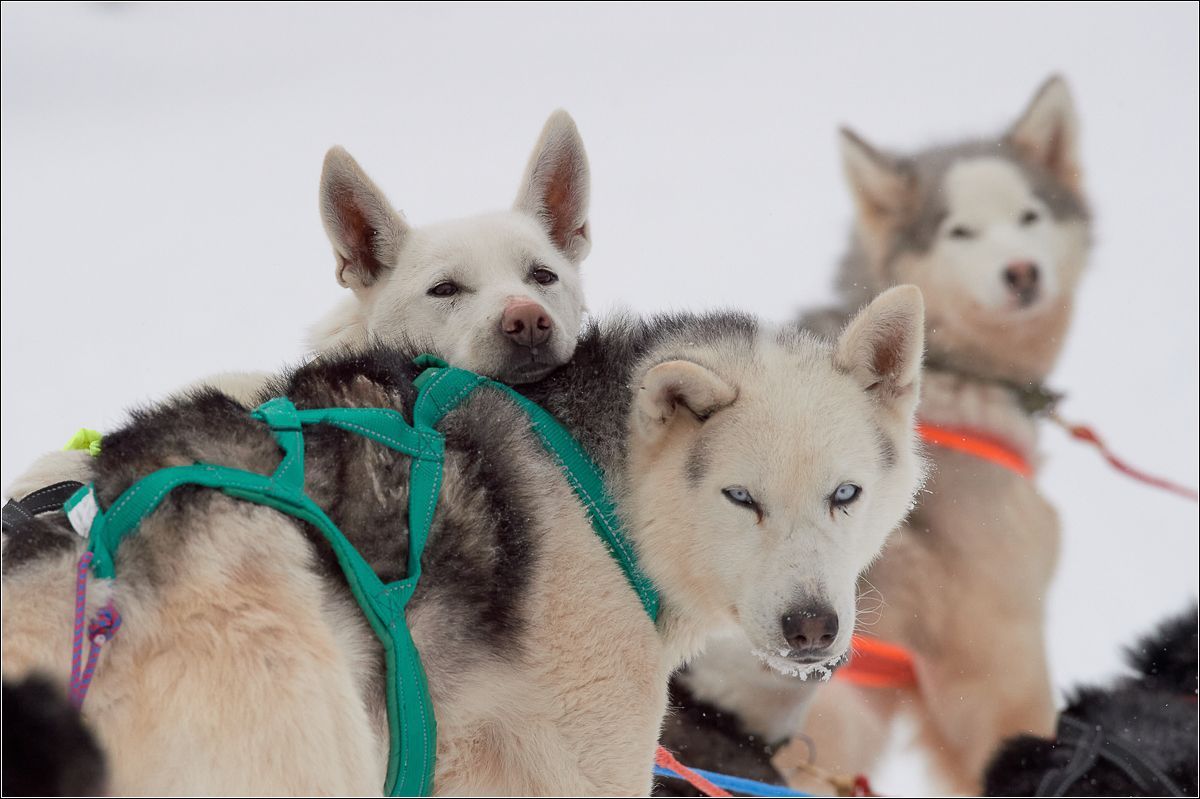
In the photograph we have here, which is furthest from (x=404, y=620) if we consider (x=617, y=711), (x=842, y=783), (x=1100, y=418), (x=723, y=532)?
(x=1100, y=418)

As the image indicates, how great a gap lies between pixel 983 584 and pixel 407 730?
3.82m

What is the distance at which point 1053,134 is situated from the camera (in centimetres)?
510

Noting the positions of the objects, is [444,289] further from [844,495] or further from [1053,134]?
[1053,134]

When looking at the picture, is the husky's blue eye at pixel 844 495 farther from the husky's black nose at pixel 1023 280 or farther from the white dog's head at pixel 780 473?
the husky's black nose at pixel 1023 280

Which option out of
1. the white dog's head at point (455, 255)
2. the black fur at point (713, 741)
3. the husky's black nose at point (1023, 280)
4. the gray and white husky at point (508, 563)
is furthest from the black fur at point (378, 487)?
the husky's black nose at point (1023, 280)

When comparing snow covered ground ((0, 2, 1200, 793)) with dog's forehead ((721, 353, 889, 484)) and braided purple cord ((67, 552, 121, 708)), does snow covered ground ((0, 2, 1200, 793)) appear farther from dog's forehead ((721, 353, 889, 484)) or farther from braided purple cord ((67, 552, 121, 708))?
braided purple cord ((67, 552, 121, 708))

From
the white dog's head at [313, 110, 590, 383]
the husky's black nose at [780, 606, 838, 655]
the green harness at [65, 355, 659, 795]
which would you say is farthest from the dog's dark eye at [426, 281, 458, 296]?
the husky's black nose at [780, 606, 838, 655]

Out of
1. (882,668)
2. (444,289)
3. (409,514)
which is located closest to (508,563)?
(409,514)

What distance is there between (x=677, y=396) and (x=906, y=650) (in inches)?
129

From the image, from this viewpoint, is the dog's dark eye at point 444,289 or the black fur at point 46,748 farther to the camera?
the dog's dark eye at point 444,289

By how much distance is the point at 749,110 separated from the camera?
26.1ft

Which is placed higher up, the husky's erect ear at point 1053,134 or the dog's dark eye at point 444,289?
the dog's dark eye at point 444,289

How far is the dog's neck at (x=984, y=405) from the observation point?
4980 millimetres

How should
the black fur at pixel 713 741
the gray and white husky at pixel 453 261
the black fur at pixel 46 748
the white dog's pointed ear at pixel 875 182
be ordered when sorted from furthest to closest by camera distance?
the white dog's pointed ear at pixel 875 182 < the black fur at pixel 713 741 < the gray and white husky at pixel 453 261 < the black fur at pixel 46 748
